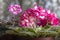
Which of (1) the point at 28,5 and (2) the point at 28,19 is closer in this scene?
(2) the point at 28,19

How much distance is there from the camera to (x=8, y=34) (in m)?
0.92

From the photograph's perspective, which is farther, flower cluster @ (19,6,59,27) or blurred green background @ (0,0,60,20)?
blurred green background @ (0,0,60,20)

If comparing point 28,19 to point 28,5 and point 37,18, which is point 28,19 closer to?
point 37,18

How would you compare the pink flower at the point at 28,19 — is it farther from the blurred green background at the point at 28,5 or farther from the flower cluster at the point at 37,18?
the blurred green background at the point at 28,5

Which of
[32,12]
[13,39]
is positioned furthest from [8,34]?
[32,12]

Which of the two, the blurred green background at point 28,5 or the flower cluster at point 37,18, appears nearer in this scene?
the flower cluster at point 37,18

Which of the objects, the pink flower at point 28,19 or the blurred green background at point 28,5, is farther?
the blurred green background at point 28,5

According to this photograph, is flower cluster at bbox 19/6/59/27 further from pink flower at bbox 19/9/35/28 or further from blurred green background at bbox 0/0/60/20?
blurred green background at bbox 0/0/60/20

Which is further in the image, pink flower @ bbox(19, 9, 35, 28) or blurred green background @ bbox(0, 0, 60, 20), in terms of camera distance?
blurred green background @ bbox(0, 0, 60, 20)

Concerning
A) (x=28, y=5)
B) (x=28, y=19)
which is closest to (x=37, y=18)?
(x=28, y=19)

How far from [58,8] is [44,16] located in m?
0.92

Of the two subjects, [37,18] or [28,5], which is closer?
[37,18]

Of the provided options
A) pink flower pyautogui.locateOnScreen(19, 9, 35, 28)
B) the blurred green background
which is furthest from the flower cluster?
the blurred green background

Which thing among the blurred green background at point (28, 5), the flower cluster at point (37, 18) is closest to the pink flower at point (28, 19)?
the flower cluster at point (37, 18)
